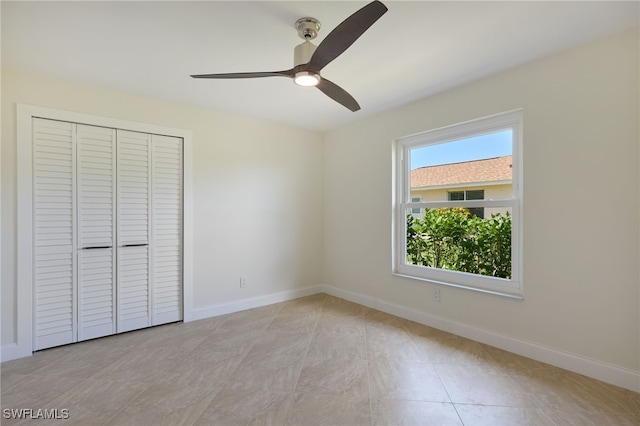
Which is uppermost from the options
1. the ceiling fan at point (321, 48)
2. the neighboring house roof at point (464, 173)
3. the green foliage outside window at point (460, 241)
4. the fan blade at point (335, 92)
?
the ceiling fan at point (321, 48)

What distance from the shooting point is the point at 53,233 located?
8.49ft

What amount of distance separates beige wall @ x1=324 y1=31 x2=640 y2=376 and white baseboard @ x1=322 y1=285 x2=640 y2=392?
33 millimetres

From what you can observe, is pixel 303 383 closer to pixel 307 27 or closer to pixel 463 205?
pixel 463 205

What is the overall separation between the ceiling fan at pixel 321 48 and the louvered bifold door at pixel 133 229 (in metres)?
1.60

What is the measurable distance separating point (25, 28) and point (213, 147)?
1718 mm

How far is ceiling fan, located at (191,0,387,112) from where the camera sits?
139 centimetres

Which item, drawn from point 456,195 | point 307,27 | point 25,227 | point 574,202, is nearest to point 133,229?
point 25,227

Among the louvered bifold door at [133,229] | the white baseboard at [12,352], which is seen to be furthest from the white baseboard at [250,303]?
the white baseboard at [12,352]

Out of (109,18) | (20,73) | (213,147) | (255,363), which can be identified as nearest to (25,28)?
(109,18)

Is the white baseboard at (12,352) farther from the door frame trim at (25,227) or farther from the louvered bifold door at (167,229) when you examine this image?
the louvered bifold door at (167,229)

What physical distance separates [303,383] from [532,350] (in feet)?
6.00

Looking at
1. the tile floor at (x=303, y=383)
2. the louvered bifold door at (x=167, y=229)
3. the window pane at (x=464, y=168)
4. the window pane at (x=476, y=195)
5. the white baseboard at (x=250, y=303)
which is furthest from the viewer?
the white baseboard at (x=250, y=303)

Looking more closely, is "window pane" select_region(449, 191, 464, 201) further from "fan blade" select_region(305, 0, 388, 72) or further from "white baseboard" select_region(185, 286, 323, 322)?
"white baseboard" select_region(185, 286, 323, 322)

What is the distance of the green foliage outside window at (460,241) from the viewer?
2.70 metres
